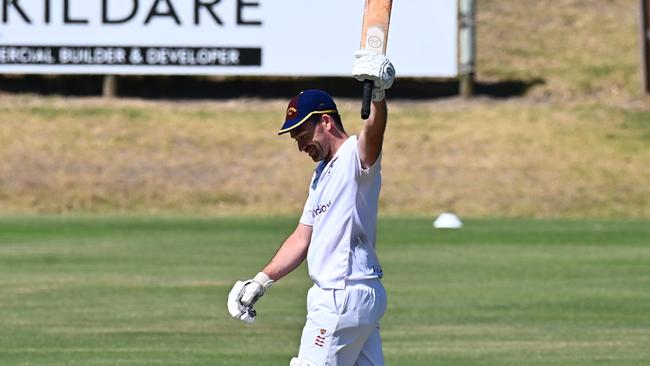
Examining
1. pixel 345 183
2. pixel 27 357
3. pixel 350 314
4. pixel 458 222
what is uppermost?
pixel 345 183

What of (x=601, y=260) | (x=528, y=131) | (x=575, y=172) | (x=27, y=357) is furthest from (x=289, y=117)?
(x=528, y=131)

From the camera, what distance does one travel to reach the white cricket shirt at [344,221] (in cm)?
742

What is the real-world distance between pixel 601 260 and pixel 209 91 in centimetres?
1806

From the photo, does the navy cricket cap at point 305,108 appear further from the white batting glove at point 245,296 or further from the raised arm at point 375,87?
the white batting glove at point 245,296

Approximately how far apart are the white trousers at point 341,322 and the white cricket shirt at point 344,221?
50 mm

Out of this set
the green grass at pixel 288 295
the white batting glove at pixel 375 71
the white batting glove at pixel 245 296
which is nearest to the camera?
the white batting glove at pixel 375 71

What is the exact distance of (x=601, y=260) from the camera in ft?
66.6

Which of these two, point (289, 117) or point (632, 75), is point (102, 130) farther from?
point (289, 117)

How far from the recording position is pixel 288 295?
1683cm

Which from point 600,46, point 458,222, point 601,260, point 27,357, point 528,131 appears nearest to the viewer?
point 27,357

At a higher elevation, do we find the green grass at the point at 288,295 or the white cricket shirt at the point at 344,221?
the white cricket shirt at the point at 344,221

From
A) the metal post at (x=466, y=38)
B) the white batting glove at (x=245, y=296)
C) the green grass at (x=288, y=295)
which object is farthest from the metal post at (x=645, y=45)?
the white batting glove at (x=245, y=296)

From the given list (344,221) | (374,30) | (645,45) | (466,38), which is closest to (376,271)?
(344,221)

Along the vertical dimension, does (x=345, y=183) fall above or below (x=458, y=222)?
above
